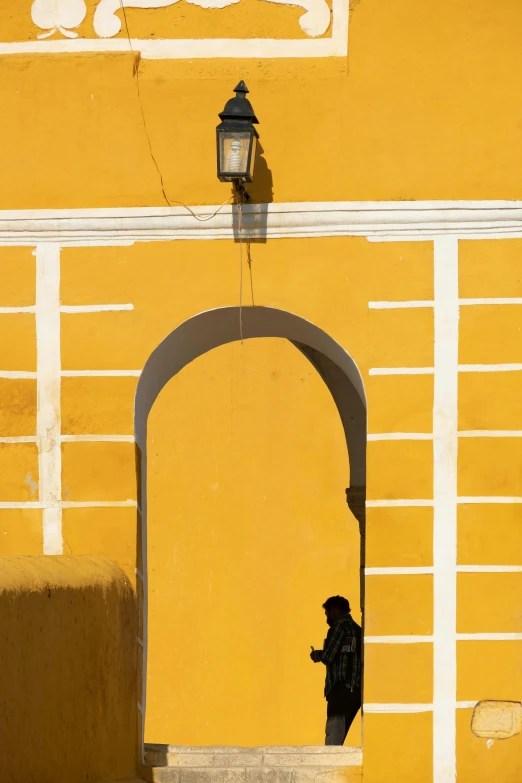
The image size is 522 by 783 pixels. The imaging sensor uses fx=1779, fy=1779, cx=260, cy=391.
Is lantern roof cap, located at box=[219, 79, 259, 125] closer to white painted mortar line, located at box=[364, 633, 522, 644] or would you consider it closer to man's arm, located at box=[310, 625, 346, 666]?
white painted mortar line, located at box=[364, 633, 522, 644]

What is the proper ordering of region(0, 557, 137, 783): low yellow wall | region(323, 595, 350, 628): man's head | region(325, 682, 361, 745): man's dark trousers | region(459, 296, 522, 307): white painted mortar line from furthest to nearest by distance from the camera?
1. region(323, 595, 350, 628): man's head
2. region(325, 682, 361, 745): man's dark trousers
3. region(459, 296, 522, 307): white painted mortar line
4. region(0, 557, 137, 783): low yellow wall

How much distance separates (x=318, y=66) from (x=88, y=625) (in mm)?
3433

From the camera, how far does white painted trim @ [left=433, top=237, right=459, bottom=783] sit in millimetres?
9523

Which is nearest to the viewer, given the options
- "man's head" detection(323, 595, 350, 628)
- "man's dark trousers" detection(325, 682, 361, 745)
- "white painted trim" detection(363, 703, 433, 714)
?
"white painted trim" detection(363, 703, 433, 714)

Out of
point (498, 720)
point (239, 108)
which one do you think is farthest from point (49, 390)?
point (498, 720)

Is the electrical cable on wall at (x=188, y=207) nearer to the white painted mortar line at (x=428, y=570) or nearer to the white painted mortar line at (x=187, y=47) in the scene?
the white painted mortar line at (x=187, y=47)

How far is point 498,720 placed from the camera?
374 inches

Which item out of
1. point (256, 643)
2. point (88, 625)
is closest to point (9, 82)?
point (88, 625)

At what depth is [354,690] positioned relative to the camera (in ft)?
35.7

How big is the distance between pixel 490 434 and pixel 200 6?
292 cm

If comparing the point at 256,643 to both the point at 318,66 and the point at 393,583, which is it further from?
the point at 318,66

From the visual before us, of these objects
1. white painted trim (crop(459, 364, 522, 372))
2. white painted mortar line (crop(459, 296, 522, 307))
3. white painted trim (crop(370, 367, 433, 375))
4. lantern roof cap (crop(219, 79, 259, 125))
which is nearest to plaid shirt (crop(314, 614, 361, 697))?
white painted trim (crop(370, 367, 433, 375))

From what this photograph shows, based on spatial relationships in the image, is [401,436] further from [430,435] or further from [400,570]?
[400,570]

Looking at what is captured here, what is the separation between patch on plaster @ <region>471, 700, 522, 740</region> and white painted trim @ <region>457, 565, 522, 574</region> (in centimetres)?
70
